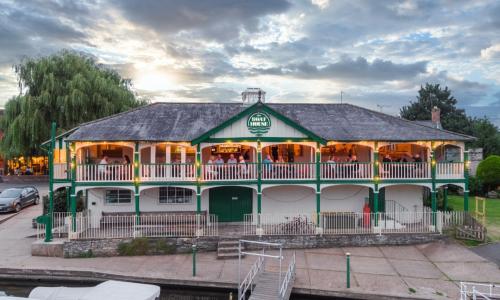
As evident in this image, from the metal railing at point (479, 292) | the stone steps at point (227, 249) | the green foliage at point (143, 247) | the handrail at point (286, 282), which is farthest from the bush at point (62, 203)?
the metal railing at point (479, 292)

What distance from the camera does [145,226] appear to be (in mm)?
20297

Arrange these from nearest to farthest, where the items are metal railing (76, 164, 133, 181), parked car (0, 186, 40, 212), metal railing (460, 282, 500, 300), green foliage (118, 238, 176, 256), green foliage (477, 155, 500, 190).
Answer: metal railing (460, 282, 500, 300), green foliage (118, 238, 176, 256), metal railing (76, 164, 133, 181), parked car (0, 186, 40, 212), green foliage (477, 155, 500, 190)

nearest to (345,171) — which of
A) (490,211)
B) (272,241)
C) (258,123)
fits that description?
(258,123)

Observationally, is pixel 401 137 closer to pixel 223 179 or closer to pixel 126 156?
pixel 223 179

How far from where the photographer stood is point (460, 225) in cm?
2073

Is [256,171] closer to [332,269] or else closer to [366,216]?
[366,216]

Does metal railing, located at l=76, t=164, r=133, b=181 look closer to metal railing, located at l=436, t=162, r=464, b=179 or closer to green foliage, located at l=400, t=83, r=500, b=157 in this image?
metal railing, located at l=436, t=162, r=464, b=179

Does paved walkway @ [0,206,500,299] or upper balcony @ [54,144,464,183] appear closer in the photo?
paved walkway @ [0,206,500,299]

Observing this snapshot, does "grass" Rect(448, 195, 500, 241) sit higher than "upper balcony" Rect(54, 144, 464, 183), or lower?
lower

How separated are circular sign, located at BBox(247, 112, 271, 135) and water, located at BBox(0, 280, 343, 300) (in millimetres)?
8826

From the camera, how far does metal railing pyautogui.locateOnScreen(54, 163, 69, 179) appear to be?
20.7 m

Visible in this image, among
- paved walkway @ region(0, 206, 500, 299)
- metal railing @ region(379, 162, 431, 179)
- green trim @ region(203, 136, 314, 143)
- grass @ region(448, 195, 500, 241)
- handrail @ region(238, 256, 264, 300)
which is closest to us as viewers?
handrail @ region(238, 256, 264, 300)

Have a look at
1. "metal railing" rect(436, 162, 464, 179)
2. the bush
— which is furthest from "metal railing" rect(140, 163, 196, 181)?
"metal railing" rect(436, 162, 464, 179)

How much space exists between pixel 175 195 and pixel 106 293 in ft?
33.0
